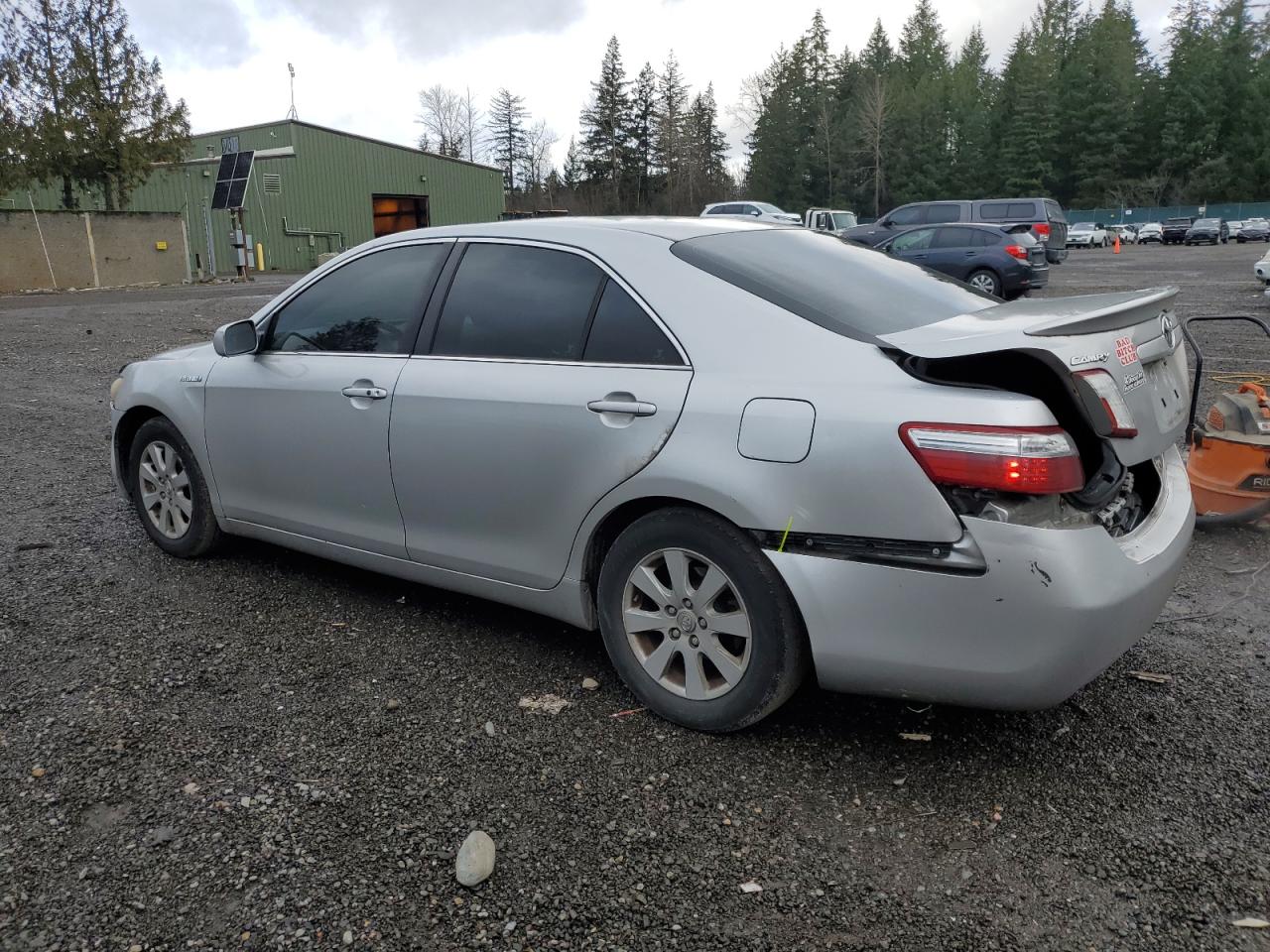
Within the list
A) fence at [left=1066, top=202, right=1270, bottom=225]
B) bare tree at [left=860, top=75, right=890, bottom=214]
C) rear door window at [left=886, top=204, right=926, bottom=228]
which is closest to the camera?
rear door window at [left=886, top=204, right=926, bottom=228]

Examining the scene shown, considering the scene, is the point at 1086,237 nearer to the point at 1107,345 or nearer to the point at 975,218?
the point at 975,218

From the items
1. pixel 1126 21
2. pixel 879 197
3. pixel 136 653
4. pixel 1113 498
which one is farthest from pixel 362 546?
pixel 1126 21

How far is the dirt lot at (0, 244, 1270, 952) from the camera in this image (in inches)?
90.9

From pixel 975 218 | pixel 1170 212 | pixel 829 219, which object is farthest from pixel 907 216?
pixel 1170 212

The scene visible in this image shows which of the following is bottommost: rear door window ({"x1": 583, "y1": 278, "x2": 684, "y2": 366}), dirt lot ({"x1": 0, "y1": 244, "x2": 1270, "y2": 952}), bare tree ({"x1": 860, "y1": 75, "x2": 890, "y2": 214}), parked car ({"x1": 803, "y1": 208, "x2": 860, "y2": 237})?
dirt lot ({"x1": 0, "y1": 244, "x2": 1270, "y2": 952})

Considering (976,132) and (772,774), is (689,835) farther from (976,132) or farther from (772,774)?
(976,132)

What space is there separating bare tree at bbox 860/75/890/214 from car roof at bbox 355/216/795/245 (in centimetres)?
8016

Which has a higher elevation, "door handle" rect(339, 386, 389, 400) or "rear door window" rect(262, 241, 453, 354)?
"rear door window" rect(262, 241, 453, 354)

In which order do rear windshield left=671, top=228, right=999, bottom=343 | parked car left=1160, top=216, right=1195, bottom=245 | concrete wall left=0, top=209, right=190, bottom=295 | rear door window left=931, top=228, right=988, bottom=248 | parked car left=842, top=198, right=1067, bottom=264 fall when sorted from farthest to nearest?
parked car left=1160, top=216, right=1195, bottom=245 < concrete wall left=0, top=209, right=190, bottom=295 < parked car left=842, top=198, right=1067, bottom=264 < rear door window left=931, top=228, right=988, bottom=248 < rear windshield left=671, top=228, right=999, bottom=343

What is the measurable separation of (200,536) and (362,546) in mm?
1193

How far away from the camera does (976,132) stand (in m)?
82.1

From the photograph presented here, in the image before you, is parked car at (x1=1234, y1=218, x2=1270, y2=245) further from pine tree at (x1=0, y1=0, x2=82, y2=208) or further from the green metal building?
pine tree at (x1=0, y1=0, x2=82, y2=208)

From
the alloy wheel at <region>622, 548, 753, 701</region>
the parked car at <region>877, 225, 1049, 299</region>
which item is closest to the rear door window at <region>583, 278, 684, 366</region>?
the alloy wheel at <region>622, 548, 753, 701</region>

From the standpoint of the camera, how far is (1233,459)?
471 centimetres
